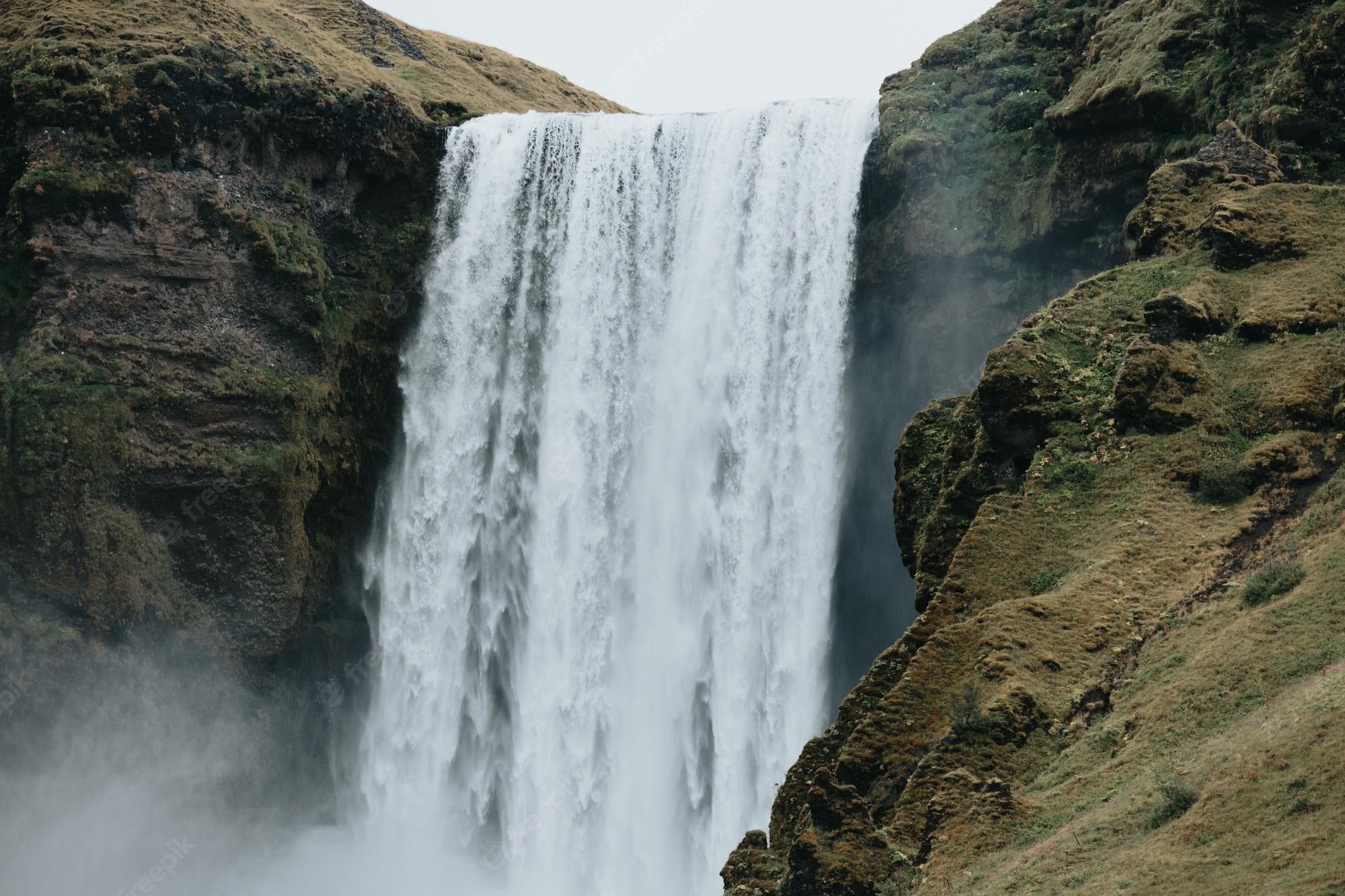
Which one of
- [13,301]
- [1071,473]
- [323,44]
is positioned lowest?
[1071,473]

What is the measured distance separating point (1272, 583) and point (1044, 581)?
3176 millimetres

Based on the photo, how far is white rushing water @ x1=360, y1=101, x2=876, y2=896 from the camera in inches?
1300

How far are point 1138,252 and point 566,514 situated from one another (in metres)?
19.0

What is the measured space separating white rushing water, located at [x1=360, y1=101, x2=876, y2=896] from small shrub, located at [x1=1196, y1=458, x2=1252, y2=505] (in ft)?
54.8

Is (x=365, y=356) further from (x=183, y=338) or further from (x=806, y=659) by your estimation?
(x=806, y=659)

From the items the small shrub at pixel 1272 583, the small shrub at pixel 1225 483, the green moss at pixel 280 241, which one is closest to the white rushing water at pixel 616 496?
the green moss at pixel 280 241

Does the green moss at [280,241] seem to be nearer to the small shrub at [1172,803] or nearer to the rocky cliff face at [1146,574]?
the rocky cliff face at [1146,574]

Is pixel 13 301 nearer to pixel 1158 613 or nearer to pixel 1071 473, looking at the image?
pixel 1071 473

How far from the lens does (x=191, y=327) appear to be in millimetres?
35312

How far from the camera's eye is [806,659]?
32312 mm

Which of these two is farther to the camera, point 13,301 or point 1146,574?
point 13,301

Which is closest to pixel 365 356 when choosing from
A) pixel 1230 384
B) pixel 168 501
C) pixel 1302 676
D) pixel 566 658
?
pixel 168 501

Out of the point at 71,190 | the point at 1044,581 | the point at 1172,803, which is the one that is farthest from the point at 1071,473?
the point at 71,190

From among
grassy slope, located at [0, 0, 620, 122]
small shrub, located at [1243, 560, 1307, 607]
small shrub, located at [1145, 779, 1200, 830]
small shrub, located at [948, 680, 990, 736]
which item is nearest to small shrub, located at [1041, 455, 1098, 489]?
small shrub, located at [1243, 560, 1307, 607]
